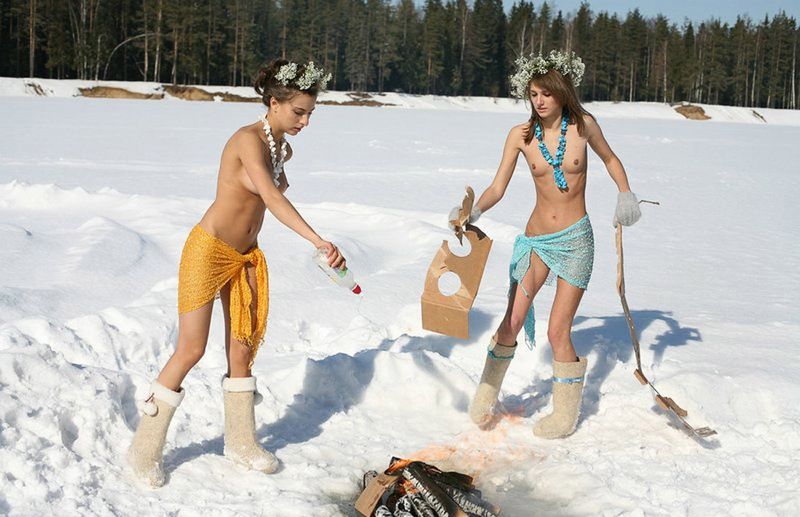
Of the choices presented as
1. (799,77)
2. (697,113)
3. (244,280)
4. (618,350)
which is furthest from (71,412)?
(799,77)

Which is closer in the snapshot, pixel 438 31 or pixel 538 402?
pixel 538 402

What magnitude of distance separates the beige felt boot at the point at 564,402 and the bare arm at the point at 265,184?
4.44 feet

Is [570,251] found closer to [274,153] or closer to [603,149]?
[603,149]

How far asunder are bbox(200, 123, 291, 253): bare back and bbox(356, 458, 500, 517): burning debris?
104 centimetres

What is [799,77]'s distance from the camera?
6794 cm

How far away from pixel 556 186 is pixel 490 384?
0.94 metres

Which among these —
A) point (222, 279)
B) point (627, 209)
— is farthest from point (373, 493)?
point (627, 209)

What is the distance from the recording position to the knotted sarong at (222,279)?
3094mm

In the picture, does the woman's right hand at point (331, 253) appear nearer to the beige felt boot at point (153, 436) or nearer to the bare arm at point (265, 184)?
the bare arm at point (265, 184)

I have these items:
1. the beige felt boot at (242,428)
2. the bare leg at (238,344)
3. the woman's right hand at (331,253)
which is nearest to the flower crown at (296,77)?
the woman's right hand at (331,253)

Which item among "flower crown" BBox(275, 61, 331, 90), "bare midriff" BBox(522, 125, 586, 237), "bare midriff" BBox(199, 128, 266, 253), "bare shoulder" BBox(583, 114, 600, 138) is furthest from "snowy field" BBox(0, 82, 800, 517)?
"flower crown" BBox(275, 61, 331, 90)

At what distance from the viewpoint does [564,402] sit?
3662mm

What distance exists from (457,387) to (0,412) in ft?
6.68

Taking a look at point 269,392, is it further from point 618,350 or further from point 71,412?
point 618,350
